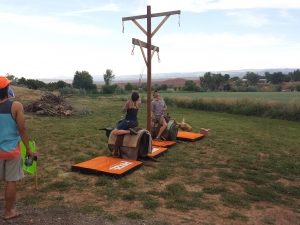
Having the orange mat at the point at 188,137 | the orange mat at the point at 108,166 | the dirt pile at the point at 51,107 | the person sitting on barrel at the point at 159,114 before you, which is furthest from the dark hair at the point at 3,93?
the dirt pile at the point at 51,107

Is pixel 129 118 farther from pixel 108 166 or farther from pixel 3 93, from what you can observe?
pixel 3 93

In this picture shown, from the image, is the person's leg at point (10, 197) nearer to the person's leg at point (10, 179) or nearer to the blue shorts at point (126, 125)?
the person's leg at point (10, 179)

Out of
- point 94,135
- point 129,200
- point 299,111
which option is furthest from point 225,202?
point 299,111

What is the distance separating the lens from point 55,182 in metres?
6.97

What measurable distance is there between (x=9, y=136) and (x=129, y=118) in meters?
4.26

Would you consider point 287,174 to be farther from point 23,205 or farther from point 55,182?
point 23,205

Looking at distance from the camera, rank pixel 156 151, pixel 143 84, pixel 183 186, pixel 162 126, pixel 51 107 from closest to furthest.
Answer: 1. pixel 183 186
2. pixel 156 151
3. pixel 162 126
4. pixel 51 107
5. pixel 143 84

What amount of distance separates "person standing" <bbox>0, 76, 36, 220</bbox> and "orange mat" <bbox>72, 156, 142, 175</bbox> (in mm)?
2723

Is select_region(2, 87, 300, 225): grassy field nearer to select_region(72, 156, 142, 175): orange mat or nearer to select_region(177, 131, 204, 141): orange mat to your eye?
select_region(72, 156, 142, 175): orange mat

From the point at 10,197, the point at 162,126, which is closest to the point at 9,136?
the point at 10,197

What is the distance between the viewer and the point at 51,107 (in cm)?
A: 2016

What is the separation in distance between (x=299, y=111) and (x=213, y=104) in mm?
7196

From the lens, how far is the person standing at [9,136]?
15.8 feet

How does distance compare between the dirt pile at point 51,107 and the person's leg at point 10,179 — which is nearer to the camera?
the person's leg at point 10,179
